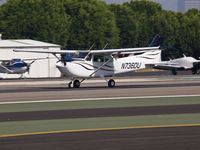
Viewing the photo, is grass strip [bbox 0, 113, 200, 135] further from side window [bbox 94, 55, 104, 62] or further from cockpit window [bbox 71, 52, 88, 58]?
side window [bbox 94, 55, 104, 62]

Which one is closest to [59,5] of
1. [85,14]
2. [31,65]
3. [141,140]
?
[85,14]

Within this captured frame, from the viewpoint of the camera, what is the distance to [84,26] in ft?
331

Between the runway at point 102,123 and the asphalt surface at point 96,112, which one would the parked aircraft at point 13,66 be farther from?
the asphalt surface at point 96,112

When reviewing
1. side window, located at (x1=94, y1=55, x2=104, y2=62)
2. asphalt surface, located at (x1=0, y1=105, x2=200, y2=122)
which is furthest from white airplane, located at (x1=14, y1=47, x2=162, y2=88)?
asphalt surface, located at (x1=0, y1=105, x2=200, y2=122)

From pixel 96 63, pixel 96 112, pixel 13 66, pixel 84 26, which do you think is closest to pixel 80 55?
pixel 96 63

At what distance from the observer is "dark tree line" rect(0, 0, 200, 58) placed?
3748 inches

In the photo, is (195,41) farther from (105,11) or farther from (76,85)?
(76,85)

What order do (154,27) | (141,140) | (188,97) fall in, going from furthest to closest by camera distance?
(154,27)
(188,97)
(141,140)

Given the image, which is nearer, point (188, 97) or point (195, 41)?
point (188, 97)

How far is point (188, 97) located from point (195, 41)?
280 feet

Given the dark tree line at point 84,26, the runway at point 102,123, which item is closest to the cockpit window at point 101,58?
the runway at point 102,123

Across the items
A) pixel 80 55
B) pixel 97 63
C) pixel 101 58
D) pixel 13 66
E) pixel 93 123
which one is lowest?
pixel 93 123

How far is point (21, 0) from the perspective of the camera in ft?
329

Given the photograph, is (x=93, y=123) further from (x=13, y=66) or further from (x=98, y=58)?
(x=13, y=66)
